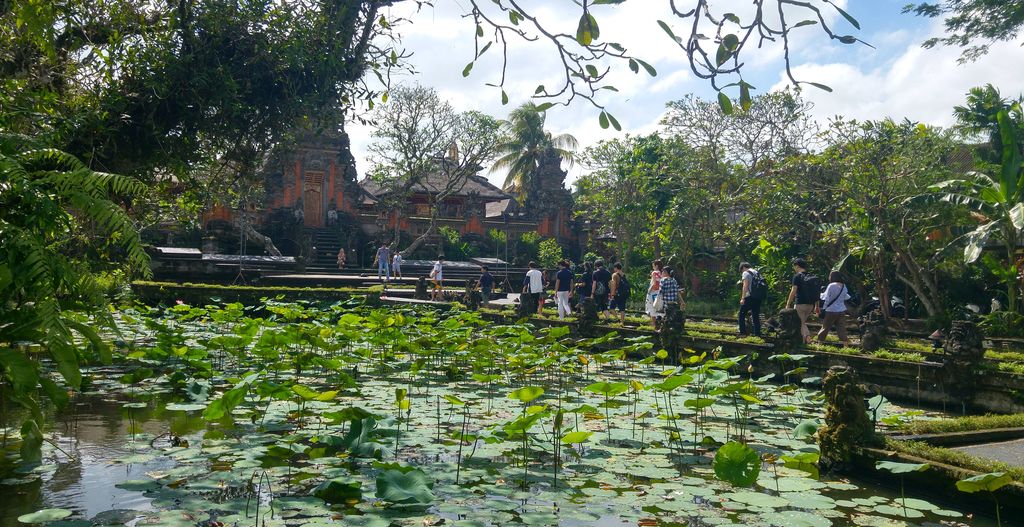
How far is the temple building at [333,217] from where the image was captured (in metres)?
31.8

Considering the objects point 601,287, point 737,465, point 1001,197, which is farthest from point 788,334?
point 737,465

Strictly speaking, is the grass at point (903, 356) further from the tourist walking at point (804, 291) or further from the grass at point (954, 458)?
the grass at point (954, 458)

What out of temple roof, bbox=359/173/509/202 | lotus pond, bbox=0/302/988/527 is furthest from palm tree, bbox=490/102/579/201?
lotus pond, bbox=0/302/988/527

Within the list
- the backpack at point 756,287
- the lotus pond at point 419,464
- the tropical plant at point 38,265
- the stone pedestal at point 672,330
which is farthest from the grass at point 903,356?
the tropical plant at point 38,265

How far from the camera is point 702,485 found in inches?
186

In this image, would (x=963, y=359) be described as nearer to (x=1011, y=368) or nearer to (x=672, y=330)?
(x=1011, y=368)

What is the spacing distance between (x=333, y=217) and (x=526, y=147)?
36.0 feet

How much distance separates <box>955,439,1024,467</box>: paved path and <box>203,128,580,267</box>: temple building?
26493 mm

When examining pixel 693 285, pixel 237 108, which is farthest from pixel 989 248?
pixel 237 108

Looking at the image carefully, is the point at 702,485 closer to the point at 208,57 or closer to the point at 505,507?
the point at 505,507

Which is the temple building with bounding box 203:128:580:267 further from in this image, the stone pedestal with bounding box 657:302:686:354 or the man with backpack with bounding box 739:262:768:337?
the stone pedestal with bounding box 657:302:686:354

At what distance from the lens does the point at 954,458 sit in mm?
4902

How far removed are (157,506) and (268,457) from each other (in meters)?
1.06

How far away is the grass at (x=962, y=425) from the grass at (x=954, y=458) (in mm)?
753
